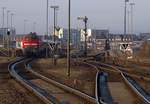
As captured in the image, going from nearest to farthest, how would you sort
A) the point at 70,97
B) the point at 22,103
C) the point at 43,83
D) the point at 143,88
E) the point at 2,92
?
the point at 22,103
the point at 70,97
the point at 2,92
the point at 143,88
the point at 43,83

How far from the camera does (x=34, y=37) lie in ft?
240

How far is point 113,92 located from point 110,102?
4353mm

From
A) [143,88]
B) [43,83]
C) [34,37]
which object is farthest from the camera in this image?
[34,37]

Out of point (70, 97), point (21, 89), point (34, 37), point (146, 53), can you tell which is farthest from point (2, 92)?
point (146, 53)

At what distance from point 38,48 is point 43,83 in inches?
1816

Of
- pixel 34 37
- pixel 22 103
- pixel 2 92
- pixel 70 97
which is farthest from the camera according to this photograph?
pixel 34 37

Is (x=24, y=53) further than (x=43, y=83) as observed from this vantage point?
Yes

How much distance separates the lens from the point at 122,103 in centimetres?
1853

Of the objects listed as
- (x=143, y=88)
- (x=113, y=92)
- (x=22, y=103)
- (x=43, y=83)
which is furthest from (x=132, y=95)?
(x=43, y=83)

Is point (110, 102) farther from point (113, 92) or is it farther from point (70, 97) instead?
point (113, 92)

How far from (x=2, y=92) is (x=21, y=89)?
1599 millimetres

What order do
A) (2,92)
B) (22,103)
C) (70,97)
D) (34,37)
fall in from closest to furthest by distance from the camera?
(22,103), (70,97), (2,92), (34,37)

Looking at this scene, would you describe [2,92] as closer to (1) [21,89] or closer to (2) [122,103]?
(1) [21,89]

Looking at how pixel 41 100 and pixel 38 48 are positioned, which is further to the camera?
pixel 38 48
